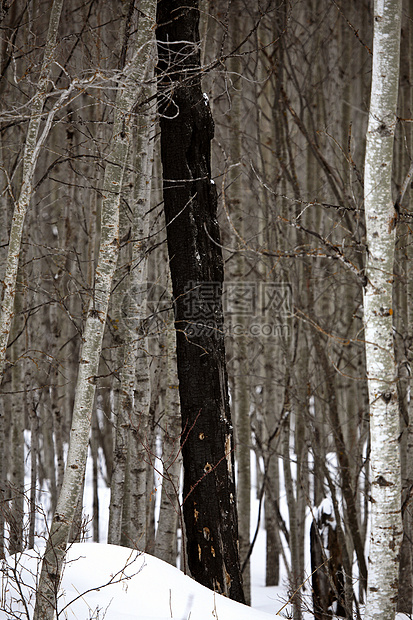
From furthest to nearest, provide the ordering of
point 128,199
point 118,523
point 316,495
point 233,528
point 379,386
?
1. point 316,495
2. point 128,199
3. point 118,523
4. point 233,528
5. point 379,386

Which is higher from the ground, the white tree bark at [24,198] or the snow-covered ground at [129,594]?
the white tree bark at [24,198]

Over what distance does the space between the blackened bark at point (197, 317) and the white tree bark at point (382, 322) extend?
1111 mm

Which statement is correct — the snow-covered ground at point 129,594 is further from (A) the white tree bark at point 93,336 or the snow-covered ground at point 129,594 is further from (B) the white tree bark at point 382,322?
(B) the white tree bark at point 382,322

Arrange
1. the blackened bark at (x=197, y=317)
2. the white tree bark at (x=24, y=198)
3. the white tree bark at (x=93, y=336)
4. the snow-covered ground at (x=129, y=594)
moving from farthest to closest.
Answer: the blackened bark at (x=197, y=317) < the white tree bark at (x=24, y=198) < the snow-covered ground at (x=129, y=594) < the white tree bark at (x=93, y=336)

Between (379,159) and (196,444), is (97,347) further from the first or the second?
(379,159)

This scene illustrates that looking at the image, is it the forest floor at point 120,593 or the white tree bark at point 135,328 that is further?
the white tree bark at point 135,328

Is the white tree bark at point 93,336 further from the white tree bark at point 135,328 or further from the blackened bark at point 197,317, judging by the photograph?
the white tree bark at point 135,328

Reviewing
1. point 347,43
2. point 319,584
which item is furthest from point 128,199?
point 347,43

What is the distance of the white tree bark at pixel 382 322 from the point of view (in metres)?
2.90

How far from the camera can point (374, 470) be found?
9.80 feet

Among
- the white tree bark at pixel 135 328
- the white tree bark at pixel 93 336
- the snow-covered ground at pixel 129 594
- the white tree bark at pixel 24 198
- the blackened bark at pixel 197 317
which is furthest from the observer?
the white tree bark at pixel 135 328

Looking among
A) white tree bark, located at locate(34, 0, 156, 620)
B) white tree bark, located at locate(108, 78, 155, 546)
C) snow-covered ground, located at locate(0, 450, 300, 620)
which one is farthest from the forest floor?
white tree bark, located at locate(108, 78, 155, 546)

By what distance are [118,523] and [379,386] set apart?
2.92 metres

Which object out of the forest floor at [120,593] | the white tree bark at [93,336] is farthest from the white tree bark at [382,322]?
the white tree bark at [93,336]
